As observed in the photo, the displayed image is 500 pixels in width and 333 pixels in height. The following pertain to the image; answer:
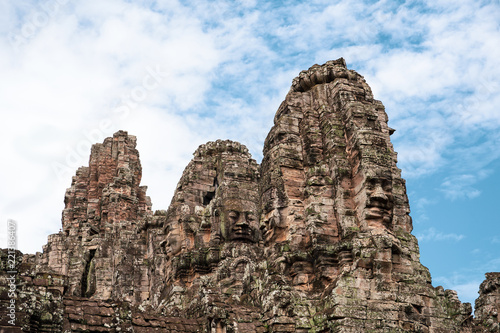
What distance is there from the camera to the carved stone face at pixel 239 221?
28203mm

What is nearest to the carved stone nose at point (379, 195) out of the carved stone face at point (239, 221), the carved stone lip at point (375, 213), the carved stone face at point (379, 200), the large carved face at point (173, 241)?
the carved stone face at point (379, 200)

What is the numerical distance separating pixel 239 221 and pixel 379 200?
1073 centimetres

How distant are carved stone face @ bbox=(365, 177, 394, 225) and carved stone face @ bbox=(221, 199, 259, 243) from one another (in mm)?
10476

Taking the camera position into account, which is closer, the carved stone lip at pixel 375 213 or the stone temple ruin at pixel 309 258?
the stone temple ruin at pixel 309 258

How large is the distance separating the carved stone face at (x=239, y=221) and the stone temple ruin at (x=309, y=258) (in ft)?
0.15

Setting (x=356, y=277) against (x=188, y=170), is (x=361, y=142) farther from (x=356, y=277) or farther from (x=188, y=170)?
(x=188, y=170)

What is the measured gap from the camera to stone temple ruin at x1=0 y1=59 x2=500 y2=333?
16047 millimetres

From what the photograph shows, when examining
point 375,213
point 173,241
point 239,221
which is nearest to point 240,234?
point 239,221

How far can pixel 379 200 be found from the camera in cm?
1839

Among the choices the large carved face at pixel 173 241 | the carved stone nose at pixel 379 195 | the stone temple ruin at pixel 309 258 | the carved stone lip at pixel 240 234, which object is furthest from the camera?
the large carved face at pixel 173 241

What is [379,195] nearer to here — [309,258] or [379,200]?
[379,200]

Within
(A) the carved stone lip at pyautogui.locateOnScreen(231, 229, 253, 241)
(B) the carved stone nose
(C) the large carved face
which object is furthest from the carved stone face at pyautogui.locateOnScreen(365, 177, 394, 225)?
(C) the large carved face

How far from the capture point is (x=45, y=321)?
556 inches

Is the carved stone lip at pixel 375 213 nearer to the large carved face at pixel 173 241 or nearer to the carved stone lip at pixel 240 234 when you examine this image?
the carved stone lip at pixel 240 234
